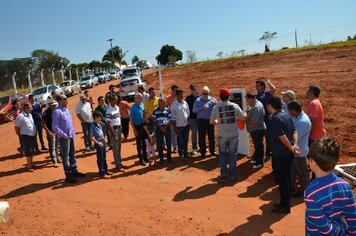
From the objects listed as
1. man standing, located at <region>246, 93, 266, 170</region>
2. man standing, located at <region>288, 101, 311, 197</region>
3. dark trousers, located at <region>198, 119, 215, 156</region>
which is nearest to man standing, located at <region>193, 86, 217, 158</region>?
dark trousers, located at <region>198, 119, 215, 156</region>

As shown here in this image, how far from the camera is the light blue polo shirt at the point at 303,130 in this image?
19.6 feet

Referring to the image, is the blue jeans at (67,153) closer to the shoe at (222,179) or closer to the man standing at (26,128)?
the man standing at (26,128)

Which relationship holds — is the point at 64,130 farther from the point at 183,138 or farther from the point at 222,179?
the point at 222,179

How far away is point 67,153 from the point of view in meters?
7.98

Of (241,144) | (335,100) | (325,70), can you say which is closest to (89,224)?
(241,144)

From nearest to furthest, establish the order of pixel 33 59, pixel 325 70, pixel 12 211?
1. pixel 12 211
2. pixel 325 70
3. pixel 33 59

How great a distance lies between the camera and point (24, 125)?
8867 mm

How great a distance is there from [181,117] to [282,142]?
3.98 m

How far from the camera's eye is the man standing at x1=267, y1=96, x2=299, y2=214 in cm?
550

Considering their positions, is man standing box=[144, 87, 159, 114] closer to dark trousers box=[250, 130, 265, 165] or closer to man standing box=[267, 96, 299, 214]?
dark trousers box=[250, 130, 265, 165]

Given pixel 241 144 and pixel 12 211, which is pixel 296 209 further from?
pixel 12 211

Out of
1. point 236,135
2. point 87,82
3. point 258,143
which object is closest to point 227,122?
point 236,135

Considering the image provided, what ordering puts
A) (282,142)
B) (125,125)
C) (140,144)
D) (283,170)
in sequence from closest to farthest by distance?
(282,142) < (283,170) < (140,144) < (125,125)

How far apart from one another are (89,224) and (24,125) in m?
4.13
